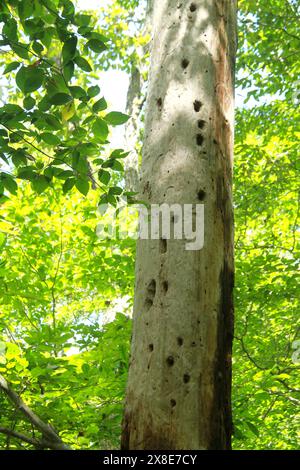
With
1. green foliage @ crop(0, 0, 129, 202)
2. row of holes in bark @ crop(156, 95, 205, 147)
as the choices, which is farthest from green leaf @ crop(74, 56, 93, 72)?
row of holes in bark @ crop(156, 95, 205, 147)

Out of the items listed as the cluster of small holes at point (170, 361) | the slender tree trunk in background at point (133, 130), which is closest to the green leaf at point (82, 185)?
the cluster of small holes at point (170, 361)

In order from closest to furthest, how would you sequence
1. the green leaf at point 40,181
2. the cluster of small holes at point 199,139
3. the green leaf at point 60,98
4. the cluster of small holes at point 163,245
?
the cluster of small holes at point 163,245 < the cluster of small holes at point 199,139 < the green leaf at point 60,98 < the green leaf at point 40,181

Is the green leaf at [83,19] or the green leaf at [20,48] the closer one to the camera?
the green leaf at [83,19]

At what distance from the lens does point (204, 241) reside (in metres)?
1.98

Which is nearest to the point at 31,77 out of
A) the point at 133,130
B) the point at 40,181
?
the point at 40,181

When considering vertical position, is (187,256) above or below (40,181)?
below

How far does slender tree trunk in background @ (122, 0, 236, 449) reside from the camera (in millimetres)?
1757

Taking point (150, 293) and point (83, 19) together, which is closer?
point (150, 293)

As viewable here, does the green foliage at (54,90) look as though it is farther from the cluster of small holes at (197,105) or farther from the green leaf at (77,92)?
the cluster of small holes at (197,105)

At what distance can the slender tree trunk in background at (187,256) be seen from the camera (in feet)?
5.76

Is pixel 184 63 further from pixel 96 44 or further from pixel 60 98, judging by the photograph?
pixel 60 98

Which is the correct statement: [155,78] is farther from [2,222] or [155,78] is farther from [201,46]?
[2,222]

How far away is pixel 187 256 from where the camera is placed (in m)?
1.94
